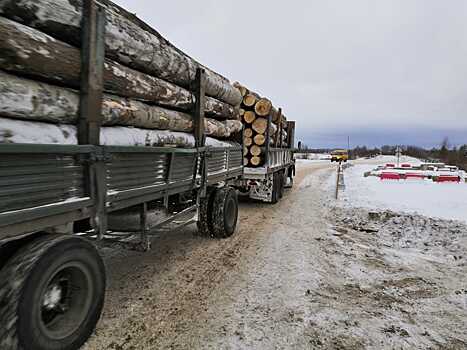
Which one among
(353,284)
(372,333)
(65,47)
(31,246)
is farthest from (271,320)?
A: (65,47)

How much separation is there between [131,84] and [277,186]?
786 cm

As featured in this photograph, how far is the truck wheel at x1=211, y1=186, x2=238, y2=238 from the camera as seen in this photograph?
19.4ft

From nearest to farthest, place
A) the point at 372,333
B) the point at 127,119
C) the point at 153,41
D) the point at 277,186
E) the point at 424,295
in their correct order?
the point at 372,333, the point at 127,119, the point at 153,41, the point at 424,295, the point at 277,186

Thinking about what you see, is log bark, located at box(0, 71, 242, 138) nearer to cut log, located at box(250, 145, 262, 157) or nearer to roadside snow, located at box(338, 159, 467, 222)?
cut log, located at box(250, 145, 262, 157)

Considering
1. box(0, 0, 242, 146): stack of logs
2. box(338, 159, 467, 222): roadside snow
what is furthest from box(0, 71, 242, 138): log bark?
box(338, 159, 467, 222): roadside snow

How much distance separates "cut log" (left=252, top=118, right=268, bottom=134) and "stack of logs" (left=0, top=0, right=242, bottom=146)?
4903 mm

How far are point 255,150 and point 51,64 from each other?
7.50 meters

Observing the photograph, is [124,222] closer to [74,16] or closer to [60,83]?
[60,83]

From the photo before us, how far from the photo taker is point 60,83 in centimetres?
265

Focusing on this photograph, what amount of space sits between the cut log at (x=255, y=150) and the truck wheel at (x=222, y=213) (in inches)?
135

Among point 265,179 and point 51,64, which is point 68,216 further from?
point 265,179

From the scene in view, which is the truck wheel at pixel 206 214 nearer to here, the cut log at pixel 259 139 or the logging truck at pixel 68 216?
the logging truck at pixel 68 216

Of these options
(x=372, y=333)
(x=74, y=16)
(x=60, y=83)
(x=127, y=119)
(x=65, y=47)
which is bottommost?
(x=372, y=333)

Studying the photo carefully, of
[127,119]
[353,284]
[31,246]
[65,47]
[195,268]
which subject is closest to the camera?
[31,246]
